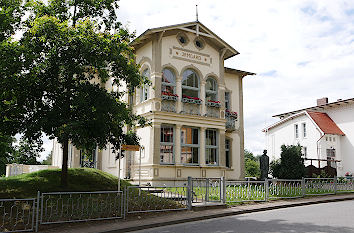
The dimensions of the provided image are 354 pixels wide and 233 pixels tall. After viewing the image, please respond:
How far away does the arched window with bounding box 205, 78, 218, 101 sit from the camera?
2328 centimetres

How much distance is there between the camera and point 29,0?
1267 cm

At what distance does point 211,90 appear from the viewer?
76.8ft

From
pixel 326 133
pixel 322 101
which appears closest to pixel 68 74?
pixel 326 133

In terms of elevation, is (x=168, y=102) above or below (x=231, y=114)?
above

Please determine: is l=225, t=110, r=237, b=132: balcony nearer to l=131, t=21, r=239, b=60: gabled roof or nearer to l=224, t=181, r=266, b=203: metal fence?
l=131, t=21, r=239, b=60: gabled roof

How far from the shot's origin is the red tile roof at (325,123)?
31625mm

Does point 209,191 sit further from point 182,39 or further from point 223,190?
point 182,39

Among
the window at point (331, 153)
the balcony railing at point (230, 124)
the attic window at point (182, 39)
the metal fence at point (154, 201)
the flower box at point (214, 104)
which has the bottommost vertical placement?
the metal fence at point (154, 201)

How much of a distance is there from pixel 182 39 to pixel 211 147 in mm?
7014

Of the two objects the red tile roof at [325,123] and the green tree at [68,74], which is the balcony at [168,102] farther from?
the red tile roof at [325,123]

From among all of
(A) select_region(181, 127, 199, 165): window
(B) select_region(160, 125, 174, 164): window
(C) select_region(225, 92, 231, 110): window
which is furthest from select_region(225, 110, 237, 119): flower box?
(B) select_region(160, 125, 174, 164): window

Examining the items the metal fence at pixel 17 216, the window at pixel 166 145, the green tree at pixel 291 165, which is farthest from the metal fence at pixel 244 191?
the metal fence at pixel 17 216

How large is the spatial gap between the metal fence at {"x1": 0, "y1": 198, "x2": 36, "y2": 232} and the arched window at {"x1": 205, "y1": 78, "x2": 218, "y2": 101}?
14647mm

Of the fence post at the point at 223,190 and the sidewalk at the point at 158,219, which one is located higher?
the fence post at the point at 223,190
